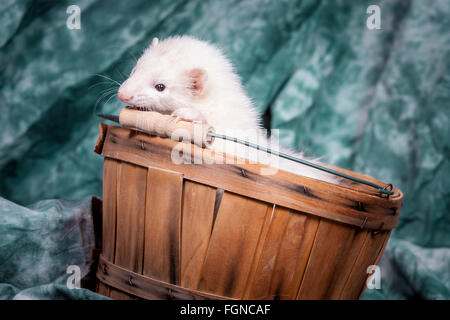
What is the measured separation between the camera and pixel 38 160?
2010 millimetres

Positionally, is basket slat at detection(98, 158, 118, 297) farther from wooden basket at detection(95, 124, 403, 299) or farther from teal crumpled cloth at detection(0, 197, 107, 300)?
teal crumpled cloth at detection(0, 197, 107, 300)

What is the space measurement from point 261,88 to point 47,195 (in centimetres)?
120

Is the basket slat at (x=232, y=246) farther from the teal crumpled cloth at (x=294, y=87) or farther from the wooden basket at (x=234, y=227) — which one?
the teal crumpled cloth at (x=294, y=87)

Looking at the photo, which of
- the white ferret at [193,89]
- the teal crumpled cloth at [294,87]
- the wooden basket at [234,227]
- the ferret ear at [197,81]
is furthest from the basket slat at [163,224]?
the teal crumpled cloth at [294,87]

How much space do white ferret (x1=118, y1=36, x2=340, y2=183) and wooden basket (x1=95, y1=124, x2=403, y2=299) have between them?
8.0 inches

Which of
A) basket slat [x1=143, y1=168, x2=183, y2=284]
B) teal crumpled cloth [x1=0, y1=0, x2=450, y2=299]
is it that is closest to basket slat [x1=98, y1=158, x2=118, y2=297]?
basket slat [x1=143, y1=168, x2=183, y2=284]

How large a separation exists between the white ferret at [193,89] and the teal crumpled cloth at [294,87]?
66 centimetres

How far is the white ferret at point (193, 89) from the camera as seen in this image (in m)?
1.33

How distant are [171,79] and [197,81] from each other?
3.3 inches

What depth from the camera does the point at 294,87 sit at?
7.47ft

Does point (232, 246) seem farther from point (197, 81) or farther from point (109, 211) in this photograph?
point (197, 81)

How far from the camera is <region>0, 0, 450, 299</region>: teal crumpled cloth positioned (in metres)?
1.92

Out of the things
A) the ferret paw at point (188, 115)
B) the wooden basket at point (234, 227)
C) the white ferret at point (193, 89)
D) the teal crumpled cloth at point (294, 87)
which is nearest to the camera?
the wooden basket at point (234, 227)

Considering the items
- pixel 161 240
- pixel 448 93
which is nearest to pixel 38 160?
pixel 161 240
